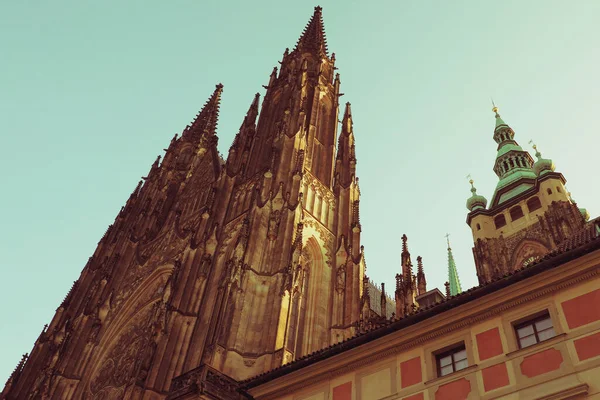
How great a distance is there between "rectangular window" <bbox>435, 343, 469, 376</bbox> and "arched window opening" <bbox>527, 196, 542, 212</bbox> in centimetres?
3926

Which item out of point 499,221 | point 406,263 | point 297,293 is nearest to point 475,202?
point 499,221

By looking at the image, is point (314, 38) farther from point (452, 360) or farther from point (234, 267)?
point (452, 360)

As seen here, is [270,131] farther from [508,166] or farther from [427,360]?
[508,166]

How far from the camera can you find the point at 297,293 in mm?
23906

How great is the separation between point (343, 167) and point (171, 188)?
13.5 metres

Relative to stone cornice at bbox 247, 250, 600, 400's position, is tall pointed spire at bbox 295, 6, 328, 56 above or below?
above

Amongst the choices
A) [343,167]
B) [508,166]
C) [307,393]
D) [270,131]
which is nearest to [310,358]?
[307,393]

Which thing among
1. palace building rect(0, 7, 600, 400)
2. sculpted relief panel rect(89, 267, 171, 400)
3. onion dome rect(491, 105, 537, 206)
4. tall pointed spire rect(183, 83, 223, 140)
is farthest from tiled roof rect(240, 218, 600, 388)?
onion dome rect(491, 105, 537, 206)

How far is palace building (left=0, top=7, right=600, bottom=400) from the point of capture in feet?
38.5

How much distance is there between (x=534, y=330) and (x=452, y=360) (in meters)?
1.70

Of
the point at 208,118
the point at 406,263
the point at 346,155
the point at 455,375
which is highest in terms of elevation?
the point at 208,118

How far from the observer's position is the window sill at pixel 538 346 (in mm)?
10992

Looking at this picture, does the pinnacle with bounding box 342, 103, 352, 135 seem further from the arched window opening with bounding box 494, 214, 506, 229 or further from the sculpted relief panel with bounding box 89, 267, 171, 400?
the arched window opening with bounding box 494, 214, 506, 229

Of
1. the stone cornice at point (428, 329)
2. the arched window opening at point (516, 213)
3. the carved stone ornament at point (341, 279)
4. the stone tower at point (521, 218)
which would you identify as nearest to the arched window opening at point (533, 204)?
→ the stone tower at point (521, 218)
